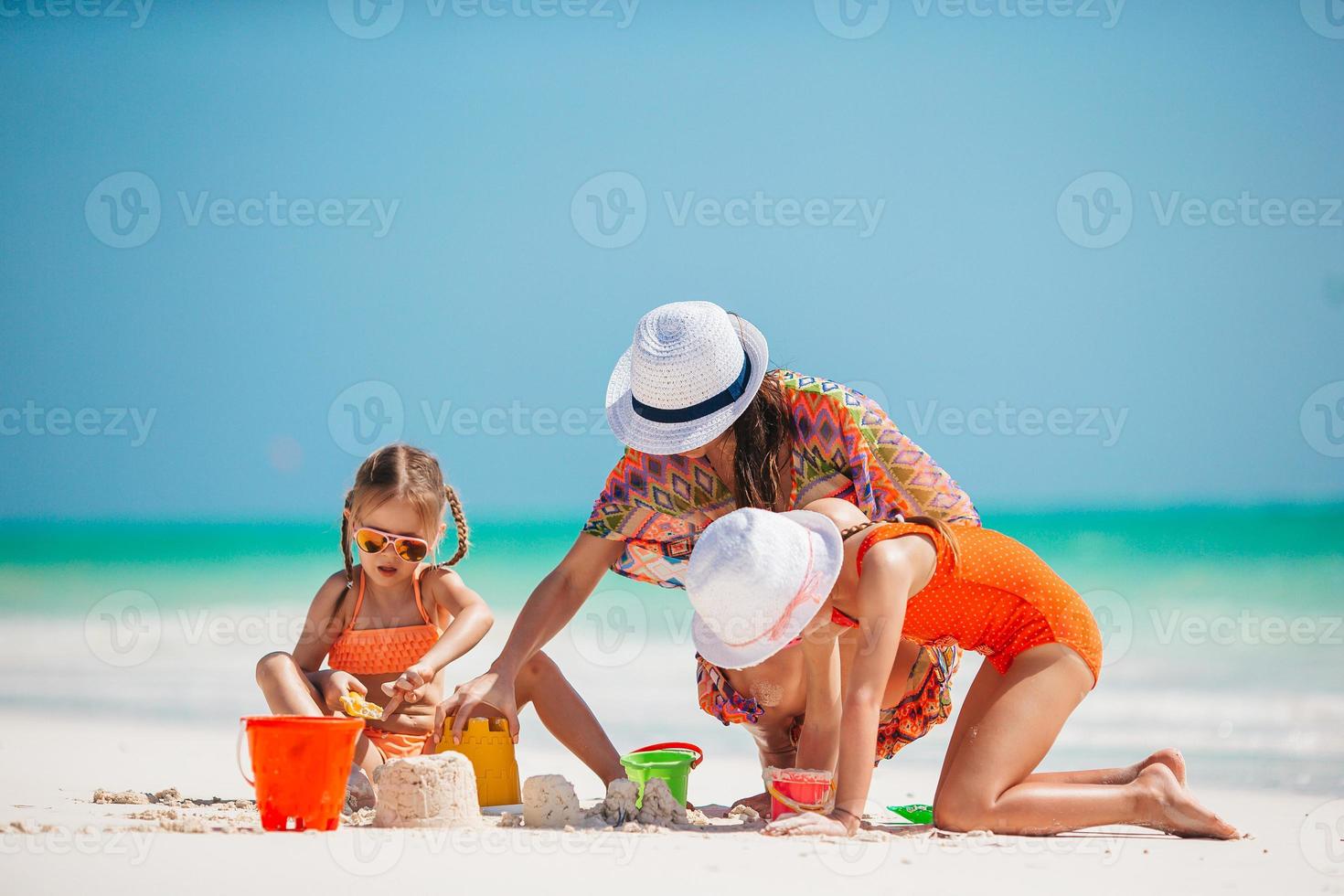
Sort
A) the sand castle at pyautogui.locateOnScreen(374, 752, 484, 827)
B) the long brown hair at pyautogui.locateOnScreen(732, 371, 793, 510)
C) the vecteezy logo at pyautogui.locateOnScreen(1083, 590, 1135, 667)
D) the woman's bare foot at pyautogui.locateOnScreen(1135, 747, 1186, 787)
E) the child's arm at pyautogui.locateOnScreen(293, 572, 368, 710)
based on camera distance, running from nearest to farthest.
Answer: the sand castle at pyautogui.locateOnScreen(374, 752, 484, 827) → the woman's bare foot at pyautogui.locateOnScreen(1135, 747, 1186, 787) → the long brown hair at pyautogui.locateOnScreen(732, 371, 793, 510) → the child's arm at pyautogui.locateOnScreen(293, 572, 368, 710) → the vecteezy logo at pyautogui.locateOnScreen(1083, 590, 1135, 667)

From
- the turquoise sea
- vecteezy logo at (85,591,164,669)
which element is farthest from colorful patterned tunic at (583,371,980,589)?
vecteezy logo at (85,591,164,669)

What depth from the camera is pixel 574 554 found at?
3.76 meters

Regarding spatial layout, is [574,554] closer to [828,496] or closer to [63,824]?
[828,496]

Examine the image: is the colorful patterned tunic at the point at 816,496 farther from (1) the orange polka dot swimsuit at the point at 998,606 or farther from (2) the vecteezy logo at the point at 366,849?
(2) the vecteezy logo at the point at 366,849

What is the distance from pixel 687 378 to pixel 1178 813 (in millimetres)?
1596

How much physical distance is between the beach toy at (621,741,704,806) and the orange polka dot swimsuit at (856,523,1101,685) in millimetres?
694

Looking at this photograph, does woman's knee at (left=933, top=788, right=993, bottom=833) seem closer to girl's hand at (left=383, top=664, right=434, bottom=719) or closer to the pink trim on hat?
the pink trim on hat

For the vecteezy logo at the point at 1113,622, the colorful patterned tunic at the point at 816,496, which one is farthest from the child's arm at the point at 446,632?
the vecteezy logo at the point at 1113,622

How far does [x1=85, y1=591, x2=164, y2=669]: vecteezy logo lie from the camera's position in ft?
26.9

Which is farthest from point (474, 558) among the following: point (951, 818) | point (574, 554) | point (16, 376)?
point (951, 818)

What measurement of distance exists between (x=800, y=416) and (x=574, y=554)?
31.6 inches
